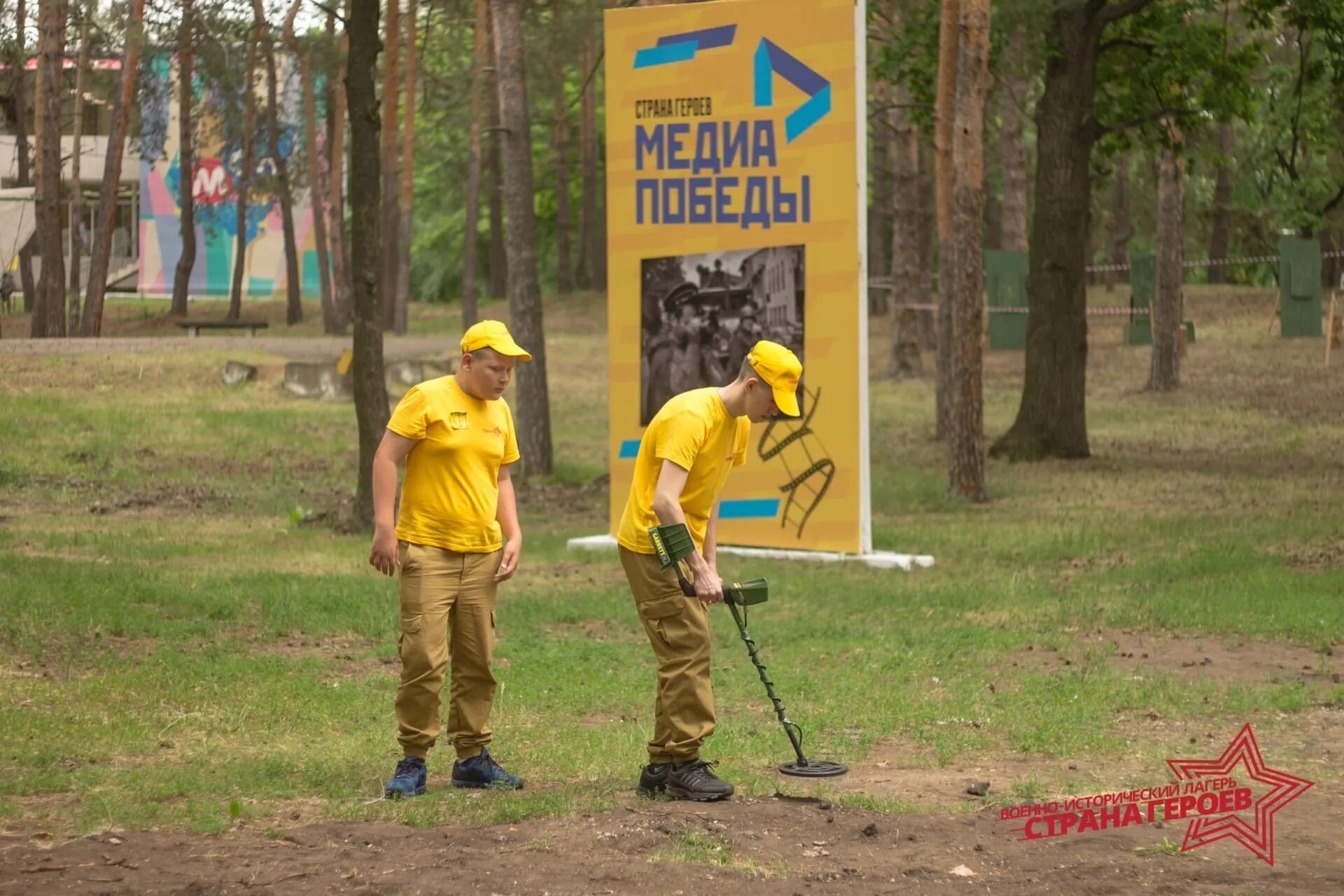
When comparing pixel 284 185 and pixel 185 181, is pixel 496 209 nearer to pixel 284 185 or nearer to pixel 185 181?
pixel 284 185

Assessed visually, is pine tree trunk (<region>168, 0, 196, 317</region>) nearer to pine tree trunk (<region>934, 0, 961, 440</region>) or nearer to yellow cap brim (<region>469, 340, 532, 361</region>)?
Answer: pine tree trunk (<region>934, 0, 961, 440</region>)

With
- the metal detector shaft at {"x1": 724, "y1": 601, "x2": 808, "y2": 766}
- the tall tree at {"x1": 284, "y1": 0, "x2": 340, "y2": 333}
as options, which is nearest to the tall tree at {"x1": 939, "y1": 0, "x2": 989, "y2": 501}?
the metal detector shaft at {"x1": 724, "y1": 601, "x2": 808, "y2": 766}

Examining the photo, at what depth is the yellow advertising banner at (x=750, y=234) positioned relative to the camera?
47.6 feet

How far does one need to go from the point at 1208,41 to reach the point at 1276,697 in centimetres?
1395

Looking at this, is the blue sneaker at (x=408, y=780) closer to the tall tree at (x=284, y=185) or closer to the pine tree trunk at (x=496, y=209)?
the pine tree trunk at (x=496, y=209)

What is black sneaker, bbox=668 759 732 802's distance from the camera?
684 cm

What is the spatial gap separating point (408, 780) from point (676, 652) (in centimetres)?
124

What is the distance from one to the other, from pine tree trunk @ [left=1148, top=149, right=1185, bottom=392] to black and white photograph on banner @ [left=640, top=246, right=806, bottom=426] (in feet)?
→ 51.3

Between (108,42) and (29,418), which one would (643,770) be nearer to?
(29,418)

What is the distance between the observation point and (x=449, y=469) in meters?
6.99

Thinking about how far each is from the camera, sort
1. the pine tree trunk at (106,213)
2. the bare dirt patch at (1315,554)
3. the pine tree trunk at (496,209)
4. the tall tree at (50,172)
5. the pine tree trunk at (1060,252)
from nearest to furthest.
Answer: the bare dirt patch at (1315,554) → the pine tree trunk at (1060,252) → the tall tree at (50,172) → the pine tree trunk at (106,213) → the pine tree trunk at (496,209)

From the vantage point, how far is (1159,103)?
899 inches

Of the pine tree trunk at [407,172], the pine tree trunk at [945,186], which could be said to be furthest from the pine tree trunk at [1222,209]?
the pine tree trunk at [945,186]

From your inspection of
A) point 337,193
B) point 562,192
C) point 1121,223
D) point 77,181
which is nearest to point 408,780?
point 337,193
